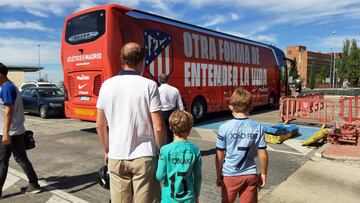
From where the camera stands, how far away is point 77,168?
633cm

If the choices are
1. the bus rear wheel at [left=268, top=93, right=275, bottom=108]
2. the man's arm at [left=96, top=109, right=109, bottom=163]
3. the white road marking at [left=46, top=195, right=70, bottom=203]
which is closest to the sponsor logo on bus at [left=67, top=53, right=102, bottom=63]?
the white road marking at [left=46, top=195, right=70, bottom=203]

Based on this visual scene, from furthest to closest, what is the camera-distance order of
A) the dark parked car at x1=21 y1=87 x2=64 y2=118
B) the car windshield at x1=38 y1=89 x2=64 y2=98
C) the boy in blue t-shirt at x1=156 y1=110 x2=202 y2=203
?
the car windshield at x1=38 y1=89 x2=64 y2=98, the dark parked car at x1=21 y1=87 x2=64 y2=118, the boy in blue t-shirt at x1=156 y1=110 x2=202 y2=203

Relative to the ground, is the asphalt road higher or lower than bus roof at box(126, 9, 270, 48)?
lower

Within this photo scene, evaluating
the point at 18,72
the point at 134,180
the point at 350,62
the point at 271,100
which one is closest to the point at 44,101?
the point at 271,100

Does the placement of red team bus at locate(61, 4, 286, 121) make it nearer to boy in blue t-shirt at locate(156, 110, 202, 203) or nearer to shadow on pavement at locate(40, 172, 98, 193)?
shadow on pavement at locate(40, 172, 98, 193)

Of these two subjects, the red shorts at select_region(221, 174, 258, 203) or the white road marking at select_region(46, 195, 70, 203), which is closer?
the red shorts at select_region(221, 174, 258, 203)

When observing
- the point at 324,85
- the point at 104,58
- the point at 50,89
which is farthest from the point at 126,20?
the point at 324,85

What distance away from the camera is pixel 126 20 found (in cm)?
948

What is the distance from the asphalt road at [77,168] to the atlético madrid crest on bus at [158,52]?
2.62 metres

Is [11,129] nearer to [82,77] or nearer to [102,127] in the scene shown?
[102,127]

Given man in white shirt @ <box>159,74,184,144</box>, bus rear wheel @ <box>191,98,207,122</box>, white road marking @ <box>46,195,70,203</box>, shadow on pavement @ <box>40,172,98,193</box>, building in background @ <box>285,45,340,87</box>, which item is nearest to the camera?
white road marking @ <box>46,195,70,203</box>

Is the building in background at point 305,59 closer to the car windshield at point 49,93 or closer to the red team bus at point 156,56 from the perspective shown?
the red team bus at point 156,56

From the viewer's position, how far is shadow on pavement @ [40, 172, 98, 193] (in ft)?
17.2

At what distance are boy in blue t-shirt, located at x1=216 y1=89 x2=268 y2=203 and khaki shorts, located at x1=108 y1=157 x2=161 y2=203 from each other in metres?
0.67
